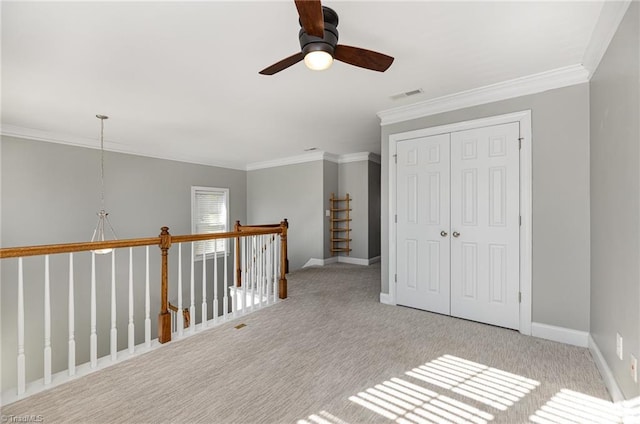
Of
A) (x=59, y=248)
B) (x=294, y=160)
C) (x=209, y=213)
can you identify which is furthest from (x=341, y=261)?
Result: (x=59, y=248)

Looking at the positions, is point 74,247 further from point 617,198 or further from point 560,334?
point 560,334

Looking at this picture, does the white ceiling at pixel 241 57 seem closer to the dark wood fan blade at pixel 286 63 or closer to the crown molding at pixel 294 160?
the dark wood fan blade at pixel 286 63

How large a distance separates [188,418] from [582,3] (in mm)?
3423

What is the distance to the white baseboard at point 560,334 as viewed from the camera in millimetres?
2582

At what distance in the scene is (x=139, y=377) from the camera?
2.14 m

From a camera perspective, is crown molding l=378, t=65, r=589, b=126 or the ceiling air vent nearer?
crown molding l=378, t=65, r=589, b=126

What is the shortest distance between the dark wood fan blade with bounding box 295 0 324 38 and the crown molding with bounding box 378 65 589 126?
7.03ft

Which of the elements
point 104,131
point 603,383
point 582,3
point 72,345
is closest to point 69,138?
point 104,131

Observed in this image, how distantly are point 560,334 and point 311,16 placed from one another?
3.29 meters

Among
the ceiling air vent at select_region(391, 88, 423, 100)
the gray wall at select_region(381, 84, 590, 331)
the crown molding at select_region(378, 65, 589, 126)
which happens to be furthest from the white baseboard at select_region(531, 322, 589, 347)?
the ceiling air vent at select_region(391, 88, 423, 100)

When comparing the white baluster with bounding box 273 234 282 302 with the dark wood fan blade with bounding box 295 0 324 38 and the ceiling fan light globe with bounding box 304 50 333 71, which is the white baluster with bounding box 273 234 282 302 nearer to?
the ceiling fan light globe with bounding box 304 50 333 71

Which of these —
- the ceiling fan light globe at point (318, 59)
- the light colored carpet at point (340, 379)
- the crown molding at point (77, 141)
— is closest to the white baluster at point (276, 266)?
the light colored carpet at point (340, 379)

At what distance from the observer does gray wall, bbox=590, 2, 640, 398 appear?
1595 mm

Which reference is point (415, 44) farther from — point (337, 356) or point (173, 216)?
point (173, 216)
